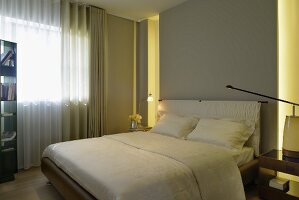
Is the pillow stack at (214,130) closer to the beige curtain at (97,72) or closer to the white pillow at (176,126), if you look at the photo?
the white pillow at (176,126)

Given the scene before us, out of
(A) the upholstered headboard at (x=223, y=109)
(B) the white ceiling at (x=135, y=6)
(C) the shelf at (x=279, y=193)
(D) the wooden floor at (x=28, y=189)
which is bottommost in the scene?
(D) the wooden floor at (x=28, y=189)

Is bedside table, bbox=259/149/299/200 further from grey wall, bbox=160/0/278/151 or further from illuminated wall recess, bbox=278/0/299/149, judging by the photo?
illuminated wall recess, bbox=278/0/299/149

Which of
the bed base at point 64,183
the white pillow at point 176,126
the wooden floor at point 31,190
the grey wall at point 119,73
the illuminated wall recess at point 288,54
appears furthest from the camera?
the grey wall at point 119,73

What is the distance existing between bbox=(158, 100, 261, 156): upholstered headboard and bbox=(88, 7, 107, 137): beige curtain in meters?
1.25

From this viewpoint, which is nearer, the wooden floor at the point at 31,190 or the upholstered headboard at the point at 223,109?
the wooden floor at the point at 31,190

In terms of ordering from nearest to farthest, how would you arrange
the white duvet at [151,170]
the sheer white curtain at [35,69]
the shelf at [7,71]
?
the white duvet at [151,170]
the shelf at [7,71]
the sheer white curtain at [35,69]

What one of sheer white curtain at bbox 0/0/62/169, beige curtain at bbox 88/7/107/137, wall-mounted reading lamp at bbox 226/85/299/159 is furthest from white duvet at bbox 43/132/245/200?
beige curtain at bbox 88/7/107/137

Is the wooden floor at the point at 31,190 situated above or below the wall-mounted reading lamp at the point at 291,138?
below

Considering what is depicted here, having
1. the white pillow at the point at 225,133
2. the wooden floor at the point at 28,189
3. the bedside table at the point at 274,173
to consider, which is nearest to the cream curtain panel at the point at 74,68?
the wooden floor at the point at 28,189

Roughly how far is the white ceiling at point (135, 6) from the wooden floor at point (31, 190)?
2917 mm

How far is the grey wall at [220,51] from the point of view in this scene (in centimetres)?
260

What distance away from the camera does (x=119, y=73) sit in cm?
441

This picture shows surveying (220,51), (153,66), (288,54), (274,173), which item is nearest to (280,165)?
(274,173)

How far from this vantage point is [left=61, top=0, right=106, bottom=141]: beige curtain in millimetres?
3551
